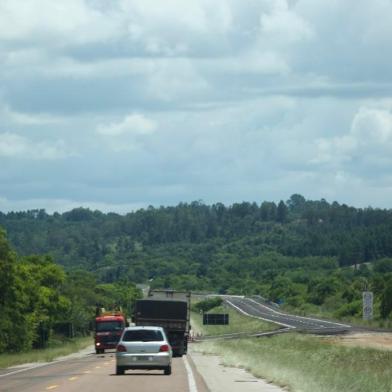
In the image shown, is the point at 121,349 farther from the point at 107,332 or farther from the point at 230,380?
the point at 107,332

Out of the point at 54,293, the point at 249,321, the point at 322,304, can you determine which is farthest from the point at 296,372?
the point at 322,304

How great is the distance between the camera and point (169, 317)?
62.2 m

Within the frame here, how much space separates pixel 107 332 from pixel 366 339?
869 inches

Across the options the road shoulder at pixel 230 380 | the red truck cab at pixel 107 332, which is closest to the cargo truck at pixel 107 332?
the red truck cab at pixel 107 332

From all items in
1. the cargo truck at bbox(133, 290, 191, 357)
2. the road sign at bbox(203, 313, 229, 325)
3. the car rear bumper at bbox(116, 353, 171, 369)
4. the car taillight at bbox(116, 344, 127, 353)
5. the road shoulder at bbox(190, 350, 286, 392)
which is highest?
the road sign at bbox(203, 313, 229, 325)

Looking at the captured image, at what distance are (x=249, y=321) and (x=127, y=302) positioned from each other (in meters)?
44.0

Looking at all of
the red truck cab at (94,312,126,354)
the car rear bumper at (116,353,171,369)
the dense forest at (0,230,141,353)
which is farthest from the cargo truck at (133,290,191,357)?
the car rear bumper at (116,353,171,369)

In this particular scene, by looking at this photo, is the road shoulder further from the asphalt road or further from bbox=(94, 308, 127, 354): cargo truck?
bbox=(94, 308, 127, 354): cargo truck

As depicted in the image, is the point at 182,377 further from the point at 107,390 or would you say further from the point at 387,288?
the point at 387,288

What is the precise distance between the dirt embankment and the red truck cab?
48.7 feet

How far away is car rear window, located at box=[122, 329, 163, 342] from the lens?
128 ft

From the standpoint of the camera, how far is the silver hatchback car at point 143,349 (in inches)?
1538

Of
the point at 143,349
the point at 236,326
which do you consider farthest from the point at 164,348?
the point at 236,326

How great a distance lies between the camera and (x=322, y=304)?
184 meters
